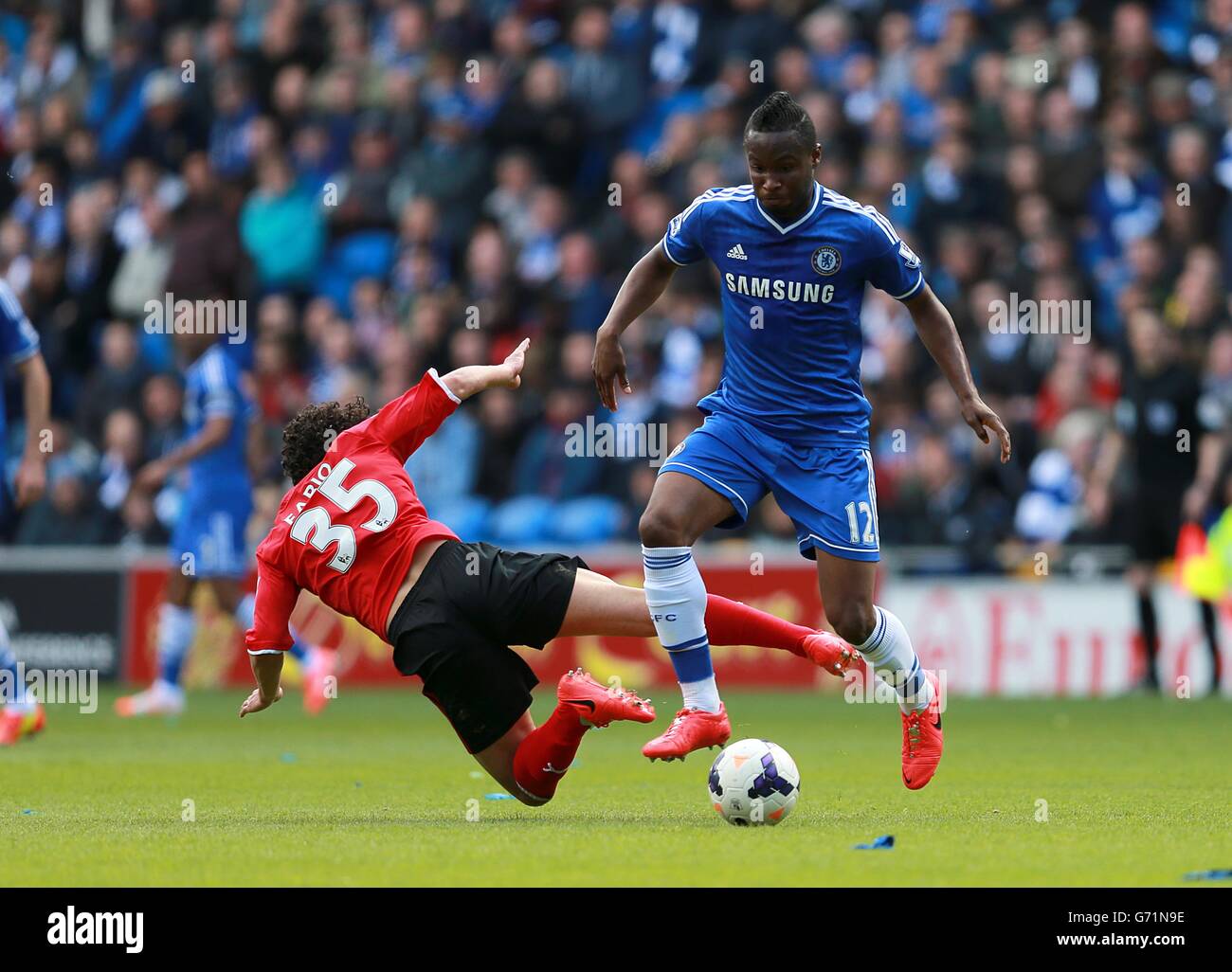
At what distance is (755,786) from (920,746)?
1005 mm

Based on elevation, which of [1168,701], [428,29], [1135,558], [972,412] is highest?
[428,29]

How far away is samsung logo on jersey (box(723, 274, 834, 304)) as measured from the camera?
7.82 meters

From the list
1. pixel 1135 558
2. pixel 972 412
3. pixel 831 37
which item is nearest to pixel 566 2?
pixel 831 37

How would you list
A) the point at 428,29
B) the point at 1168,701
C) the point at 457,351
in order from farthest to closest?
the point at 428,29
the point at 457,351
the point at 1168,701

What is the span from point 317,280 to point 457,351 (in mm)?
2844

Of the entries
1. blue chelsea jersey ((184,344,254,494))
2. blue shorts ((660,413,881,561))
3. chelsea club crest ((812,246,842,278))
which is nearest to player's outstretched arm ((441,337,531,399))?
blue shorts ((660,413,881,561))

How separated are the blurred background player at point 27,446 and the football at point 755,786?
4.72m

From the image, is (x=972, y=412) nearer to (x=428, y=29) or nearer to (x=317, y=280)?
(x=317, y=280)

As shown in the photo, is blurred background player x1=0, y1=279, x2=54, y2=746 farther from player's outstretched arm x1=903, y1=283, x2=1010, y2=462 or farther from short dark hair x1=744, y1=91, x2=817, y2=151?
player's outstretched arm x1=903, y1=283, x2=1010, y2=462

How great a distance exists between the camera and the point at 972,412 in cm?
780

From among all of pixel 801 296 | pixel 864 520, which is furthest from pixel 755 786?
pixel 801 296

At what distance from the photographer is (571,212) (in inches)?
749

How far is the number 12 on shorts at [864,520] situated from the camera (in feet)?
25.6
